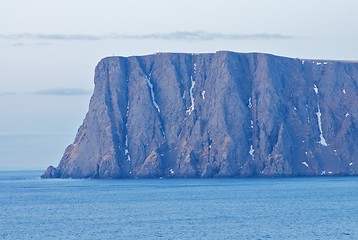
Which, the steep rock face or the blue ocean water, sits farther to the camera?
the steep rock face

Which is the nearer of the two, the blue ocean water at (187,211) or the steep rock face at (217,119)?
the blue ocean water at (187,211)

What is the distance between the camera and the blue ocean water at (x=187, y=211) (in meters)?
82.0

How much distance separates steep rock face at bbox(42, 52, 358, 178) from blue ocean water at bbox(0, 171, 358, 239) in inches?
628

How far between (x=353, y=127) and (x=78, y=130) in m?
55.2

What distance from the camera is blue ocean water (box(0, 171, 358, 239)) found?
82.0 metres

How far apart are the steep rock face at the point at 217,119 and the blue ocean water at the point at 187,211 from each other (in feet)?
52.3

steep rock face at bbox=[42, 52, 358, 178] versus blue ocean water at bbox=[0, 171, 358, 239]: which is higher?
steep rock face at bbox=[42, 52, 358, 178]

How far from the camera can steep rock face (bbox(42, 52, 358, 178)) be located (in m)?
177

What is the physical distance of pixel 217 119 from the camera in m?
182

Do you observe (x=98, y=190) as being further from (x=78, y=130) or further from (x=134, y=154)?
(x=78, y=130)

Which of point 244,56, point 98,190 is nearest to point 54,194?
point 98,190

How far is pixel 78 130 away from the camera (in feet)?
632

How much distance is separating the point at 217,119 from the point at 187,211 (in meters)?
80.1

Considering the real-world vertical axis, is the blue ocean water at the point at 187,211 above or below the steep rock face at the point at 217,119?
below
